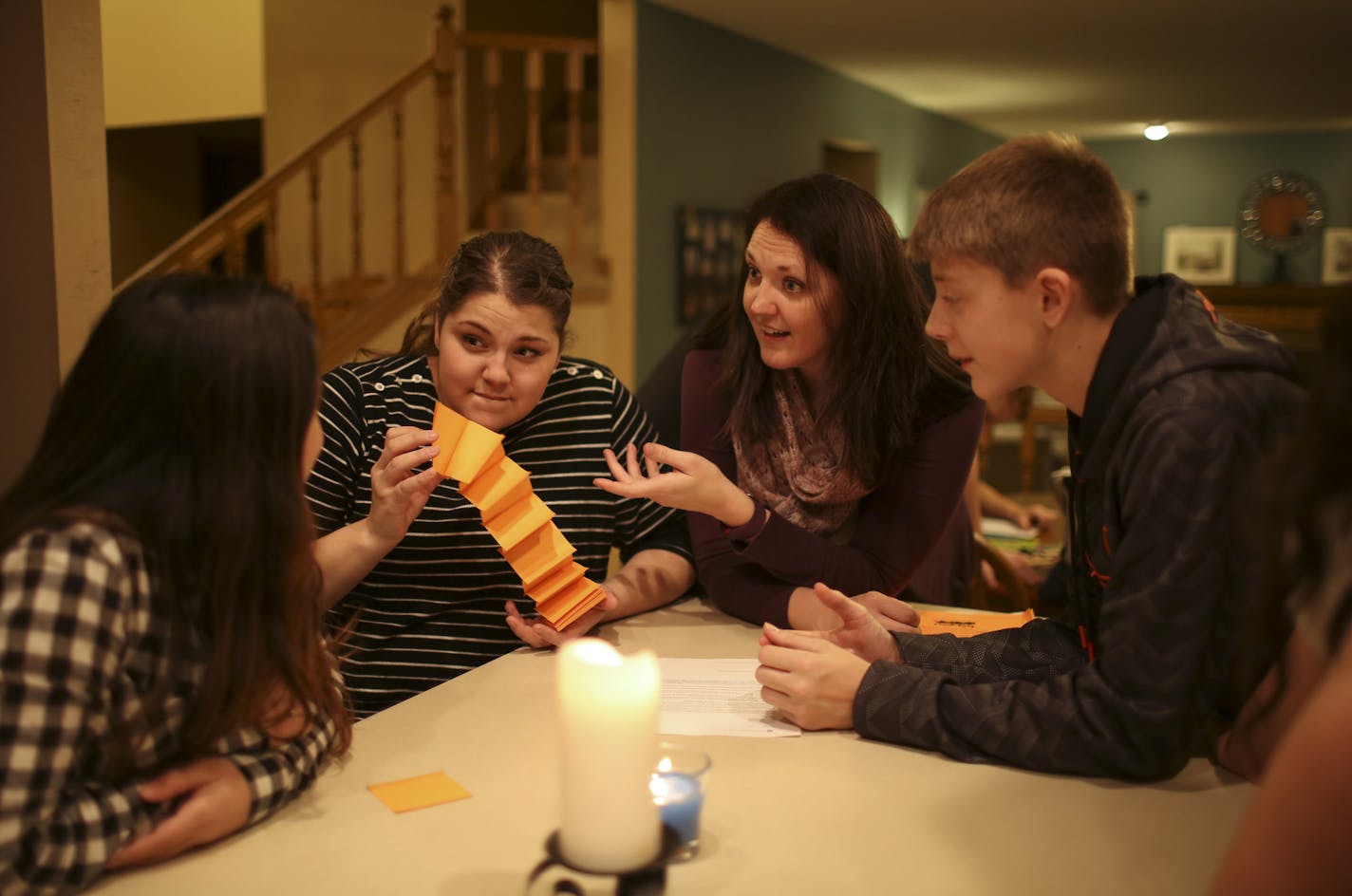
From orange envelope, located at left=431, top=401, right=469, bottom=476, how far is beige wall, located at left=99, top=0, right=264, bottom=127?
5.40 metres

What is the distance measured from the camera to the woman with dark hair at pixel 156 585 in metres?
0.96

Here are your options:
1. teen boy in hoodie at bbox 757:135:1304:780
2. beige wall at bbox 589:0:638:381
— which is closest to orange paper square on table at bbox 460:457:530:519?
teen boy in hoodie at bbox 757:135:1304:780

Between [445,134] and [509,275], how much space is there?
14.7ft

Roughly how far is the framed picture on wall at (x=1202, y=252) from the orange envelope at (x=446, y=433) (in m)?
12.7

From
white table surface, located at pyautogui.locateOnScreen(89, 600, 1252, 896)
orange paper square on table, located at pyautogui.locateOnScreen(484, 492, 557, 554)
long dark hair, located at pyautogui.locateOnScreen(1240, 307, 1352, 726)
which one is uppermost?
long dark hair, located at pyautogui.locateOnScreen(1240, 307, 1352, 726)

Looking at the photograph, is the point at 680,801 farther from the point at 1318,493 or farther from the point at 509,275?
the point at 509,275

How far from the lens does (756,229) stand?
1998 mm

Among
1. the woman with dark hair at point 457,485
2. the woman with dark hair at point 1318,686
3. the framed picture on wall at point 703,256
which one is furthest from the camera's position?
the framed picture on wall at point 703,256

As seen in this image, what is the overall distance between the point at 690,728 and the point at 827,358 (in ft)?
2.70

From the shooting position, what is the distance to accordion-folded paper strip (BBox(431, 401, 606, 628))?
5.39ft

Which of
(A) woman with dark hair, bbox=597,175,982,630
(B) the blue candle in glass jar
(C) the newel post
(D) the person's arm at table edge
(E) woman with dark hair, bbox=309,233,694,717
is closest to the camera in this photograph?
(B) the blue candle in glass jar

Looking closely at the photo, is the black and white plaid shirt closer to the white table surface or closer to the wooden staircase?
the white table surface

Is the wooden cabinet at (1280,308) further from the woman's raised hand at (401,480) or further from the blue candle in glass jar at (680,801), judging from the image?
the blue candle in glass jar at (680,801)

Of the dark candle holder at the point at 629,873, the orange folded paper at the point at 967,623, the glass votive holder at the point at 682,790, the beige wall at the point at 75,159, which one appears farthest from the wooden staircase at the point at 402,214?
the dark candle holder at the point at 629,873
